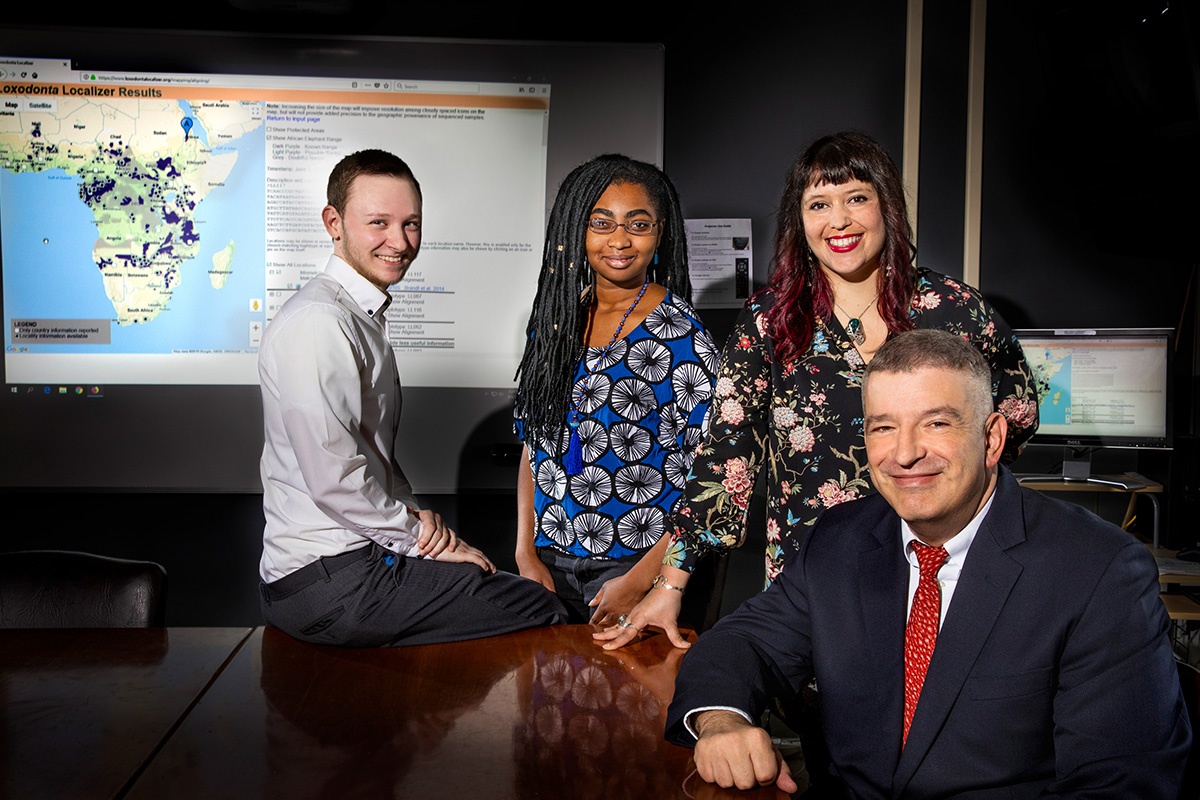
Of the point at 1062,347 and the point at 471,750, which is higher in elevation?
the point at 1062,347

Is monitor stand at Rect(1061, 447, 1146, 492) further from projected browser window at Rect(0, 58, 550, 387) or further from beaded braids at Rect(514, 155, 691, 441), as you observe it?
projected browser window at Rect(0, 58, 550, 387)

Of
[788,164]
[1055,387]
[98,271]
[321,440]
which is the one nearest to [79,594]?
[321,440]

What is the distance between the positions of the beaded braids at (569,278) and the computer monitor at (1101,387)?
1451 millimetres

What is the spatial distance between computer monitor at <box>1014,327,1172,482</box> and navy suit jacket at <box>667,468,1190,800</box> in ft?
5.91

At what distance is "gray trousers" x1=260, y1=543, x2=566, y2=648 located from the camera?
1566 mm

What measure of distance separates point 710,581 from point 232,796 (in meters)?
1.17

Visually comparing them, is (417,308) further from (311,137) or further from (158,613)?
(158,613)

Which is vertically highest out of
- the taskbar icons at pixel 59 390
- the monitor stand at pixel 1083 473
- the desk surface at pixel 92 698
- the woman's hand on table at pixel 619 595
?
the taskbar icons at pixel 59 390

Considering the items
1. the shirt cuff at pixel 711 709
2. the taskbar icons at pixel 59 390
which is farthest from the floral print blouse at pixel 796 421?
the taskbar icons at pixel 59 390

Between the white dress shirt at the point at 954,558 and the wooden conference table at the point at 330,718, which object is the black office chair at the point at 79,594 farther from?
the white dress shirt at the point at 954,558

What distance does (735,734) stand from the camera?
44.3 inches

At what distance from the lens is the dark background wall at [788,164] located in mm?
3010

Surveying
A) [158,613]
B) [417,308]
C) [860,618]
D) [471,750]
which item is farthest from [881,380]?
[417,308]

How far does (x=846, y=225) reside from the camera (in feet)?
5.32
